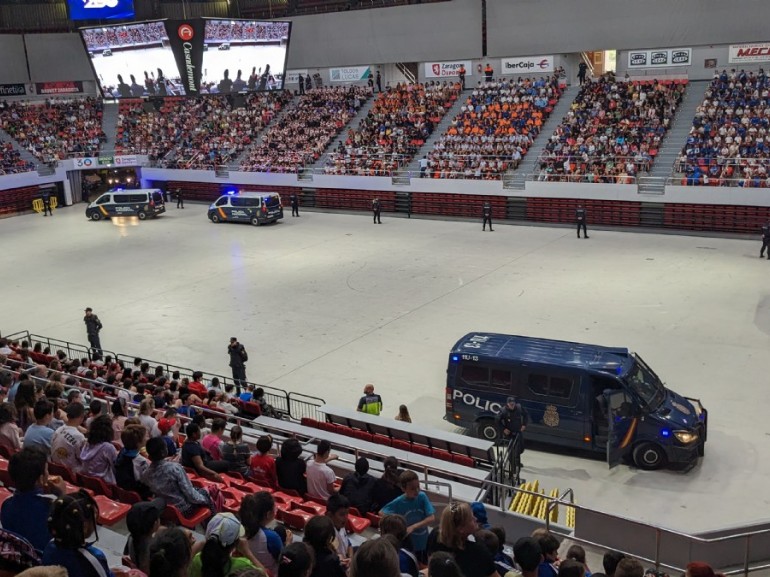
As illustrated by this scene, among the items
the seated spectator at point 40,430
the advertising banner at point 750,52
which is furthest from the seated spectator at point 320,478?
the advertising banner at point 750,52

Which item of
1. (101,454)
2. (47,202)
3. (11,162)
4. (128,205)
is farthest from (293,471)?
(11,162)

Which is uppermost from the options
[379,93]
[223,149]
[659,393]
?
[379,93]

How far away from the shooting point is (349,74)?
157 ft

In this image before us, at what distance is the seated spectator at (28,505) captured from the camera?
5430mm

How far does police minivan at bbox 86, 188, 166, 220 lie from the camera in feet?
127

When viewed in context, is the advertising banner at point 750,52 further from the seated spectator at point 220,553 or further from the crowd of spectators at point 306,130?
the seated spectator at point 220,553

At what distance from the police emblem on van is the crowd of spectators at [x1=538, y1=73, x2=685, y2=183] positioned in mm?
21780

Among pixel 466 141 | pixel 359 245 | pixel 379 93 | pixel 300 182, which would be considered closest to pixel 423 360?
pixel 359 245

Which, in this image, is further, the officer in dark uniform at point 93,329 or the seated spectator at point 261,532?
the officer in dark uniform at point 93,329

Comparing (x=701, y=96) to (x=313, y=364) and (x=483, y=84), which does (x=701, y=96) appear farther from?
(x=313, y=364)

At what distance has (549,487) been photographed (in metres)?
11.8

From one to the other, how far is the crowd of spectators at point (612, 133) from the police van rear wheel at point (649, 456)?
2209 centimetres

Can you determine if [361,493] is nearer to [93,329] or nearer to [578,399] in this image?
[578,399]

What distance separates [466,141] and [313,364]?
23.4 meters
